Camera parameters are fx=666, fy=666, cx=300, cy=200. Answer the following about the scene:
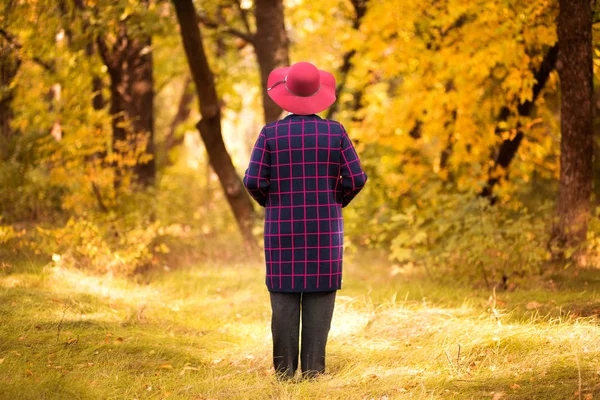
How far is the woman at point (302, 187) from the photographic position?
13.3ft

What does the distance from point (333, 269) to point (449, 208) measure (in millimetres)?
4452

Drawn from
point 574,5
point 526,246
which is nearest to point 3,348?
point 526,246

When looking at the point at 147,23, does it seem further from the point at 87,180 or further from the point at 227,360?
the point at 227,360

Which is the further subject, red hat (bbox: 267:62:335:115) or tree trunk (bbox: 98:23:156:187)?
tree trunk (bbox: 98:23:156:187)

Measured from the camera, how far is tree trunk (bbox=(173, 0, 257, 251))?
8898 mm

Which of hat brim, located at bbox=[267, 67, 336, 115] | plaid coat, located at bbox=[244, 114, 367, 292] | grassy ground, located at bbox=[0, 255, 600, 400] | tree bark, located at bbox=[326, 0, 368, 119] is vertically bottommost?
grassy ground, located at bbox=[0, 255, 600, 400]

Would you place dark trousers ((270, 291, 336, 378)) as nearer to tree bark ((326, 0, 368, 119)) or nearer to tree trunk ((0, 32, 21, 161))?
tree trunk ((0, 32, 21, 161))

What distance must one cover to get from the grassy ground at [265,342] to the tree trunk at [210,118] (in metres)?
2.85

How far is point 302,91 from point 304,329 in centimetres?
151

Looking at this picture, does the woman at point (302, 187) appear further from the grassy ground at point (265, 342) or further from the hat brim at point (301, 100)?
the grassy ground at point (265, 342)

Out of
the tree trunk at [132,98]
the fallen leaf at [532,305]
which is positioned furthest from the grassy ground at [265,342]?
the tree trunk at [132,98]

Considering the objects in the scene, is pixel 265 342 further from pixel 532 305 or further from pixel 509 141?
pixel 509 141

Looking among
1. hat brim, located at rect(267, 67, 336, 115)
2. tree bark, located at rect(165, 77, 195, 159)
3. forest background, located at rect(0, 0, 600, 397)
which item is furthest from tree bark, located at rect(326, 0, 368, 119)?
hat brim, located at rect(267, 67, 336, 115)

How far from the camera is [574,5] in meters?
6.62
